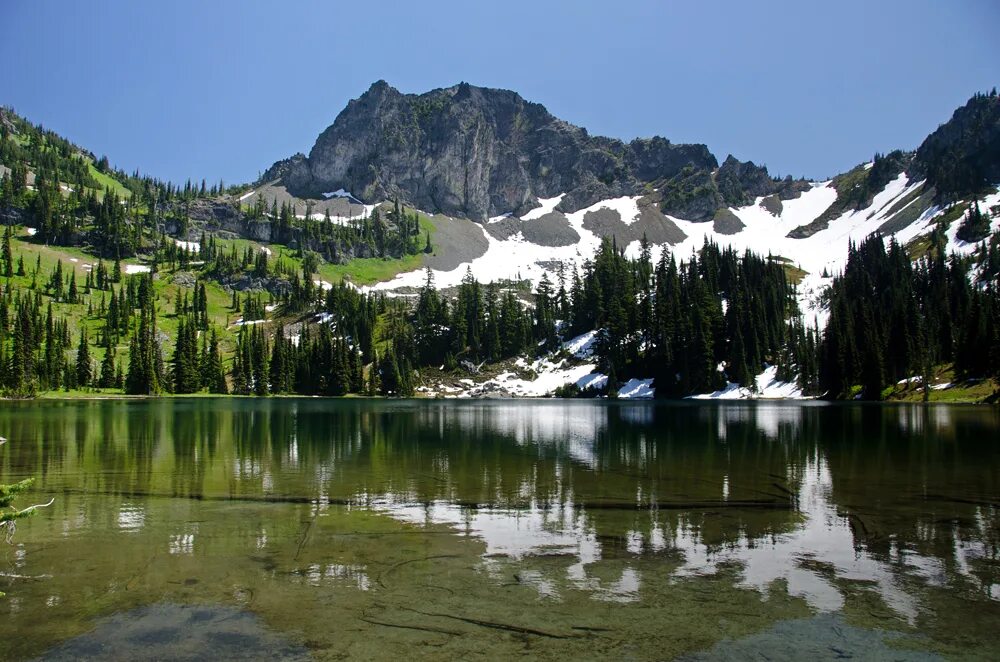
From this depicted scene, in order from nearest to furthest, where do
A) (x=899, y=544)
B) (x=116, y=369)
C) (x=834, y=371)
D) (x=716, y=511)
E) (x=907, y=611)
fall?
1. (x=907, y=611)
2. (x=899, y=544)
3. (x=716, y=511)
4. (x=834, y=371)
5. (x=116, y=369)

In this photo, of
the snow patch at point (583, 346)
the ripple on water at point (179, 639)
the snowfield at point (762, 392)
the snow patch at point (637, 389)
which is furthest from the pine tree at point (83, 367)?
the ripple on water at point (179, 639)

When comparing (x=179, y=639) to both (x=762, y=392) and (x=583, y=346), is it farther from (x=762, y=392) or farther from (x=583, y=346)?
(x=583, y=346)

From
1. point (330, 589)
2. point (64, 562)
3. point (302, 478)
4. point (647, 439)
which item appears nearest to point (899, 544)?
point (330, 589)

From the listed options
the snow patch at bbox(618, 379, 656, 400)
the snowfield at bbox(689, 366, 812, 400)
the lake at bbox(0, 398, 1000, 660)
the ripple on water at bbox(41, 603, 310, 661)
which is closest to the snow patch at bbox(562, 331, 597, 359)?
the snow patch at bbox(618, 379, 656, 400)

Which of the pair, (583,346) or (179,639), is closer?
(179,639)

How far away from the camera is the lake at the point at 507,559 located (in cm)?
1155

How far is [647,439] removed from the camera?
5062cm

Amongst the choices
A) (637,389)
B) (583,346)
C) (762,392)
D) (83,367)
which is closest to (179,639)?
(762,392)

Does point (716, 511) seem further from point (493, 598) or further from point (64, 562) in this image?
point (64, 562)

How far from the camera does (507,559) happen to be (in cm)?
1683

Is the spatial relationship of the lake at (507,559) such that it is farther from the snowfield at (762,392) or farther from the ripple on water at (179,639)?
the snowfield at (762,392)

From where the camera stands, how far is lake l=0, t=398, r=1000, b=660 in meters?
11.6

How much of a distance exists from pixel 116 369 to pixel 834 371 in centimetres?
18174

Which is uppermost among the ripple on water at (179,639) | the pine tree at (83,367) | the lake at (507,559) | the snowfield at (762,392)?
the pine tree at (83,367)
